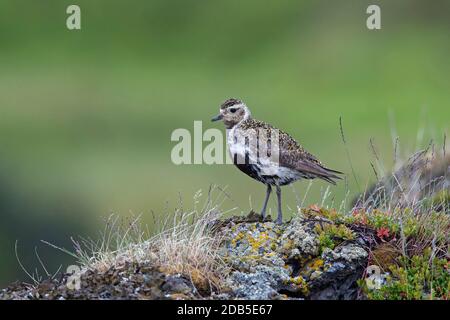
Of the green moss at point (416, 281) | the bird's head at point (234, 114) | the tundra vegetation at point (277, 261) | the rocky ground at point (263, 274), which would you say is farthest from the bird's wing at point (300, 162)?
the green moss at point (416, 281)

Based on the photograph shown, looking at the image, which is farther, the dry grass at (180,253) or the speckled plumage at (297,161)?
the speckled plumage at (297,161)

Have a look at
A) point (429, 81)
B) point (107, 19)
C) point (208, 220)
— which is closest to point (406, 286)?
point (208, 220)

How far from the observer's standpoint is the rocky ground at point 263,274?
1148cm

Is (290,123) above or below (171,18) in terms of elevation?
below

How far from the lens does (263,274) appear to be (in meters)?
11.9

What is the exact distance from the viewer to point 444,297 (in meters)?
11.7

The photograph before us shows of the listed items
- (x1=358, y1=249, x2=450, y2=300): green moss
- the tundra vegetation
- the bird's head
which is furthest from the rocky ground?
the bird's head

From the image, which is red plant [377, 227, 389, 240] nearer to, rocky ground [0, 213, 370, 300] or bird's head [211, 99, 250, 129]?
rocky ground [0, 213, 370, 300]

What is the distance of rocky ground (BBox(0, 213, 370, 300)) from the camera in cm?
1148

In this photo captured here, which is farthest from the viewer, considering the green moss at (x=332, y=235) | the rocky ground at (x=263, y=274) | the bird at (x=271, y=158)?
the bird at (x=271, y=158)

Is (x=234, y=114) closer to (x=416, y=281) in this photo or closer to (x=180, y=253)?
(x=180, y=253)

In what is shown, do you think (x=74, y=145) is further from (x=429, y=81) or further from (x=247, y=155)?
(x=247, y=155)

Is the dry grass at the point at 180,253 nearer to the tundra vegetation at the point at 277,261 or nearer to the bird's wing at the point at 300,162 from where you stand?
the tundra vegetation at the point at 277,261

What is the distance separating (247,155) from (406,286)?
10.2 ft
